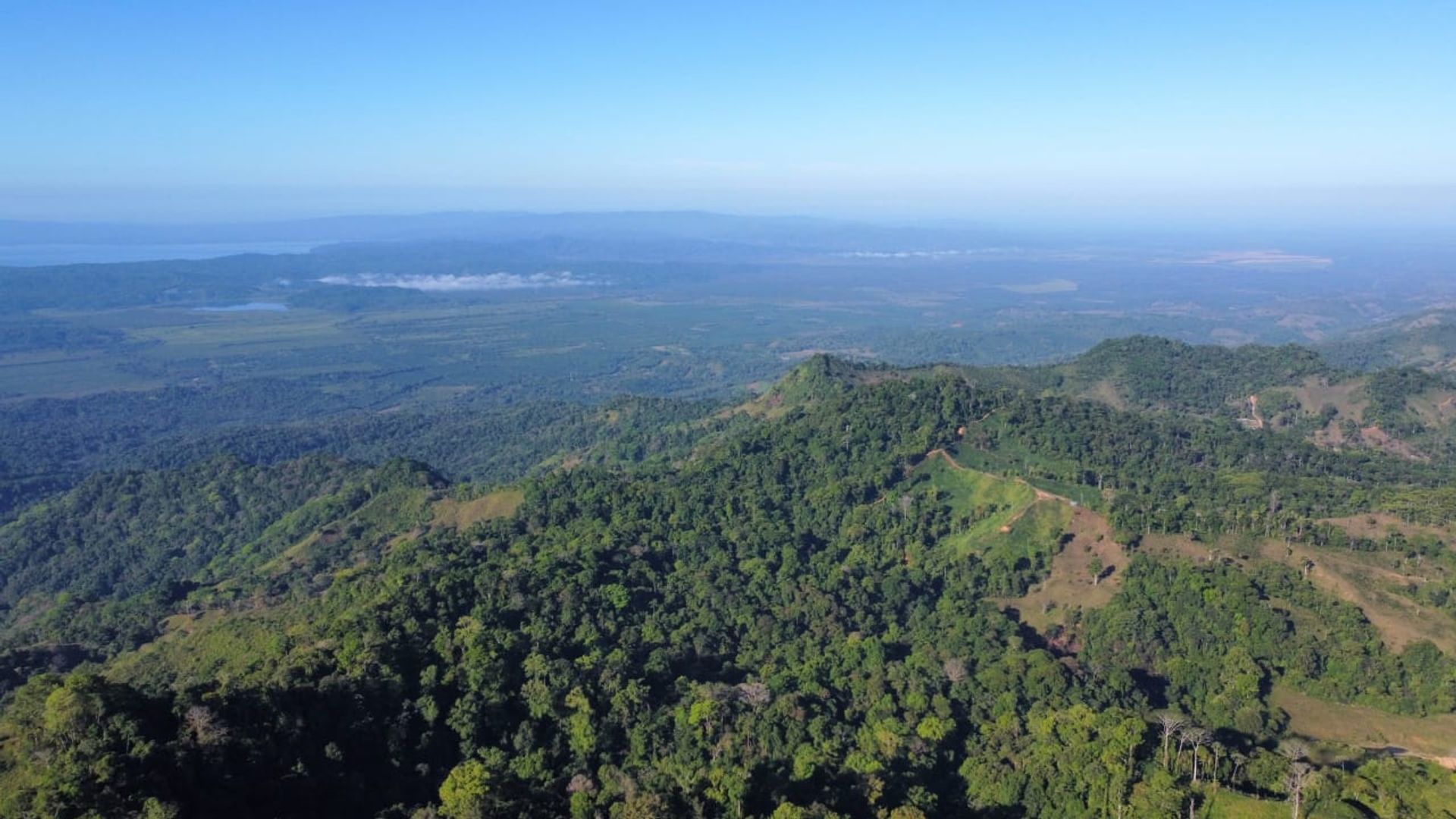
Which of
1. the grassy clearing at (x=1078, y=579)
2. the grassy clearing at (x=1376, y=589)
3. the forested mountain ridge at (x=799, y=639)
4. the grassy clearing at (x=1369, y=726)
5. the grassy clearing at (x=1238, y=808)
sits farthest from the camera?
the grassy clearing at (x=1078, y=579)

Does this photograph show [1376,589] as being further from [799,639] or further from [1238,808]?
[799,639]

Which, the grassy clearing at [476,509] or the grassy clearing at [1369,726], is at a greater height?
the grassy clearing at [476,509]

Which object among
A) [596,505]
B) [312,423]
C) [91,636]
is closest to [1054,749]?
[596,505]

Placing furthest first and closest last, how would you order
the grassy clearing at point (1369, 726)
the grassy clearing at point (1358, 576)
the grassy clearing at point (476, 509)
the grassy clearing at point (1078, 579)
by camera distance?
the grassy clearing at point (476, 509) → the grassy clearing at point (1078, 579) → the grassy clearing at point (1358, 576) → the grassy clearing at point (1369, 726)

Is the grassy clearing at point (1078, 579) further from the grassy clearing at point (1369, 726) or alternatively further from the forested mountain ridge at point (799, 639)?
the grassy clearing at point (1369, 726)

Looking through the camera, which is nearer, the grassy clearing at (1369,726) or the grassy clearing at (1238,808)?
the grassy clearing at (1238,808)

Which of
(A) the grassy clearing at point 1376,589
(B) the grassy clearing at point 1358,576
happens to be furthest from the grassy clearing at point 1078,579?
(A) the grassy clearing at point 1376,589

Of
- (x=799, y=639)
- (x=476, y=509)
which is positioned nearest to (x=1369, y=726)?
(x=799, y=639)
